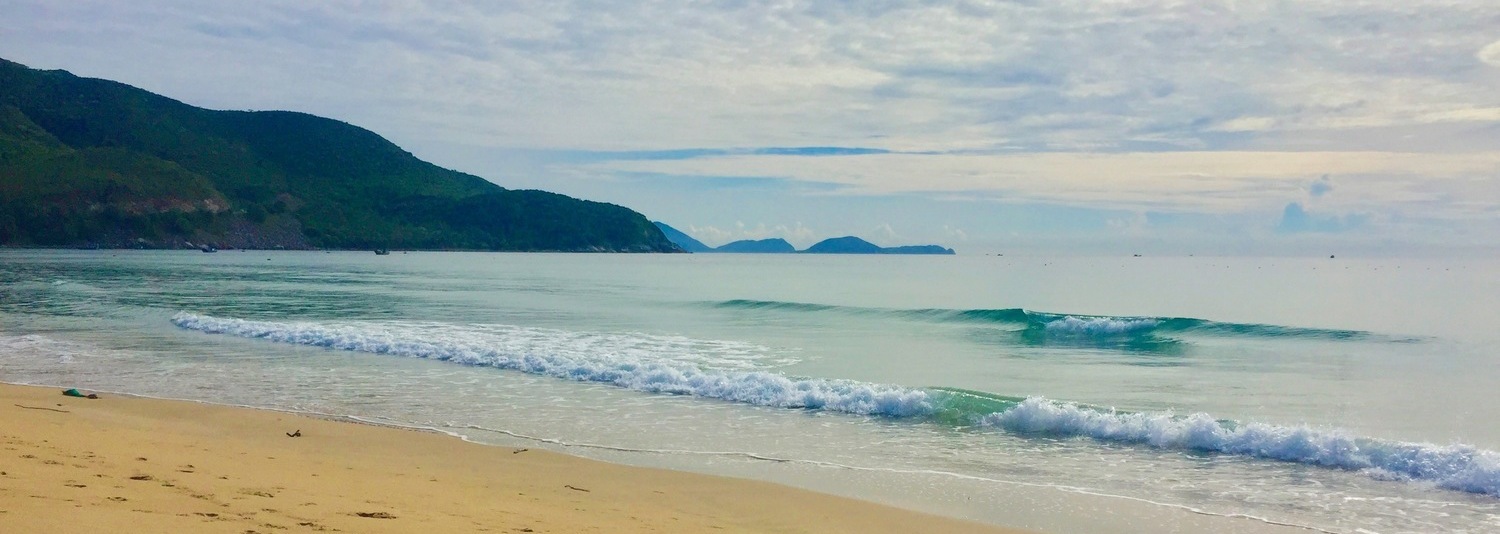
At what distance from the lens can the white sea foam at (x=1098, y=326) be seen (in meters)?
30.5

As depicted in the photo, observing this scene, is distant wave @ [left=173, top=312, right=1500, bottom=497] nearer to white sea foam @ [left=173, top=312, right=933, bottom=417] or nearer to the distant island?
white sea foam @ [left=173, top=312, right=933, bottom=417]

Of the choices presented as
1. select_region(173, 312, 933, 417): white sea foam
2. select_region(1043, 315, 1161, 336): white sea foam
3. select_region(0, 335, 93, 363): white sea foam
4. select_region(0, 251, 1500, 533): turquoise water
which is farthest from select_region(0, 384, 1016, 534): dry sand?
select_region(1043, 315, 1161, 336): white sea foam

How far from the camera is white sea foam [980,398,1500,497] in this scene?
979 centimetres

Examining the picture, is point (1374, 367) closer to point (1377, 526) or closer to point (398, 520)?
point (1377, 526)

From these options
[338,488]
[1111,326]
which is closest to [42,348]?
[338,488]

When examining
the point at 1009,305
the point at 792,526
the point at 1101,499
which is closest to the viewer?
the point at 792,526

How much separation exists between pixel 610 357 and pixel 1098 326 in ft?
61.1

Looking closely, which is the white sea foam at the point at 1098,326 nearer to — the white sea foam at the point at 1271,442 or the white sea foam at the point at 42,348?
the white sea foam at the point at 1271,442

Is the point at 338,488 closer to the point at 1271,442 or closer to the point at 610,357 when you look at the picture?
the point at 1271,442

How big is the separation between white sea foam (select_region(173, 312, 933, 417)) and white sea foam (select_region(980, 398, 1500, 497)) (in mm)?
1951

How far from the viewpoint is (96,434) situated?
368 inches

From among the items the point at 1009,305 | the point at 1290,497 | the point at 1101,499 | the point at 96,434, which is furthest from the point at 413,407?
the point at 1009,305

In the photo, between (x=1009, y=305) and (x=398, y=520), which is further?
(x=1009, y=305)

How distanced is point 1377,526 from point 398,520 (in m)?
8.26
